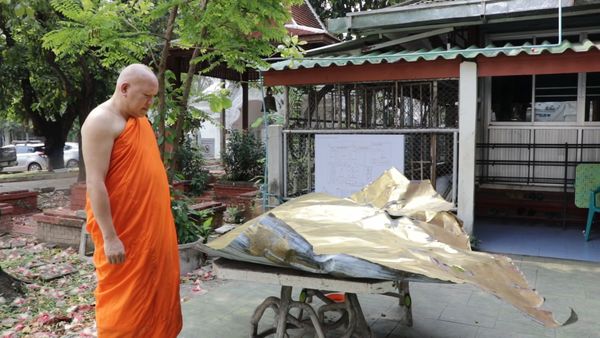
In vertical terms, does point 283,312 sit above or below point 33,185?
above

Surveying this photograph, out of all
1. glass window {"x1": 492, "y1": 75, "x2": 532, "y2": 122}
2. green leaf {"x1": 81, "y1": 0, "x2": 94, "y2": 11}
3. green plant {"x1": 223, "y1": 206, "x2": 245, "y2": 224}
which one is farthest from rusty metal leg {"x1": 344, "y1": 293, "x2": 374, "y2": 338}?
glass window {"x1": 492, "y1": 75, "x2": 532, "y2": 122}

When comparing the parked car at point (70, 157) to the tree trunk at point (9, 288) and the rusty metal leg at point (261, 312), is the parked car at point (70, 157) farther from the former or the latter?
the rusty metal leg at point (261, 312)

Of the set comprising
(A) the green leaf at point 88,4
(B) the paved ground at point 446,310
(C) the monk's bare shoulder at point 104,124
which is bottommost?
(B) the paved ground at point 446,310

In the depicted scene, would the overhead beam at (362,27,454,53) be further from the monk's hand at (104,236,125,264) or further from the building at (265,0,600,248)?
the monk's hand at (104,236,125,264)

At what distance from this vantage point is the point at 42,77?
13.2m

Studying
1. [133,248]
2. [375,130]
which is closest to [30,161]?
[375,130]

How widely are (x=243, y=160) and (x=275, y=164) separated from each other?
413 cm

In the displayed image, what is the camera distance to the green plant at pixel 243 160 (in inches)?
452

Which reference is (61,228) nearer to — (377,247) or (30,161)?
A: (377,247)

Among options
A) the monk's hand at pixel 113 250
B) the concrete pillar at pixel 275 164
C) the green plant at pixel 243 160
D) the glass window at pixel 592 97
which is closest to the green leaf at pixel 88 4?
the monk's hand at pixel 113 250

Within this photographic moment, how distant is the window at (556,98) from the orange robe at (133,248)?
7108mm

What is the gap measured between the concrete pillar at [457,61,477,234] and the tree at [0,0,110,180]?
6347mm

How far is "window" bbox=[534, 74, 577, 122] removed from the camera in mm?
7969

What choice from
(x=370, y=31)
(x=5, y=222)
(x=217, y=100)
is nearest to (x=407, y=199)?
(x=217, y=100)
